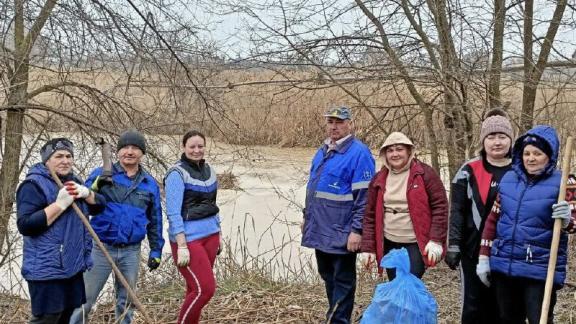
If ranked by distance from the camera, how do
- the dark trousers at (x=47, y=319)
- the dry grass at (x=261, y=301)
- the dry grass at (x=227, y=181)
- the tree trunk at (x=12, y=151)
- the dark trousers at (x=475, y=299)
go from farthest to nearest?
the dry grass at (x=227, y=181)
the tree trunk at (x=12, y=151)
the dry grass at (x=261, y=301)
the dark trousers at (x=475, y=299)
the dark trousers at (x=47, y=319)

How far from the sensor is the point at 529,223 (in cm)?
345

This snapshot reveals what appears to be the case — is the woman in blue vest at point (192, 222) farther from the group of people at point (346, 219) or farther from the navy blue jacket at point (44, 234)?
the navy blue jacket at point (44, 234)

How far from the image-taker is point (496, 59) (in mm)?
6543

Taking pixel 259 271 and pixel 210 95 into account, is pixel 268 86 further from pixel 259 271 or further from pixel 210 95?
pixel 259 271

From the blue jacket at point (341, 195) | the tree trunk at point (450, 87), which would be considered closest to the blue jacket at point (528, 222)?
the blue jacket at point (341, 195)

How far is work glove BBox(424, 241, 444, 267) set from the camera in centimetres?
387

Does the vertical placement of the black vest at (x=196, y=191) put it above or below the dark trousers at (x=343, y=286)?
above

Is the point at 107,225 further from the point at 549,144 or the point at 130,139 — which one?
the point at 549,144

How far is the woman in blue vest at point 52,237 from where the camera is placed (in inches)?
140

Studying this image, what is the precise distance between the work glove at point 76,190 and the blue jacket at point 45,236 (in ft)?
0.29

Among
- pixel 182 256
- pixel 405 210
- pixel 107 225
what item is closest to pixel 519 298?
Answer: pixel 405 210

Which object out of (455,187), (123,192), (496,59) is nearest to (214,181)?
(123,192)

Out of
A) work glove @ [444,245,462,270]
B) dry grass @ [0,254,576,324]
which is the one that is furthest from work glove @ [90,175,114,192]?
work glove @ [444,245,462,270]

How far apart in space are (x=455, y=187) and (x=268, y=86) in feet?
12.3
